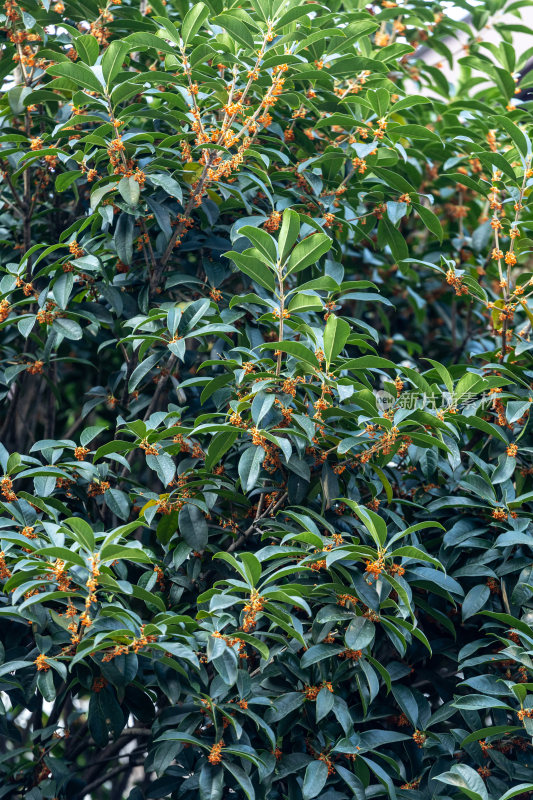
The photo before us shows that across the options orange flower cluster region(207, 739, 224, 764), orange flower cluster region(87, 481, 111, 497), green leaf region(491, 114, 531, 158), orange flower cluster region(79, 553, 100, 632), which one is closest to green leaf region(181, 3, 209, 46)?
green leaf region(491, 114, 531, 158)

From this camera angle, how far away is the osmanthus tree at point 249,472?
1.76 m

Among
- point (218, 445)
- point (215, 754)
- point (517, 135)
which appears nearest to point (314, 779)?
point (215, 754)

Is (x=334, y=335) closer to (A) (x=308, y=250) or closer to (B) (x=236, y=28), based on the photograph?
(A) (x=308, y=250)

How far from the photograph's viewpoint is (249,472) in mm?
1867

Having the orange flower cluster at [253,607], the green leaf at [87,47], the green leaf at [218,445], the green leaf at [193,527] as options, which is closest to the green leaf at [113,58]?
the green leaf at [87,47]

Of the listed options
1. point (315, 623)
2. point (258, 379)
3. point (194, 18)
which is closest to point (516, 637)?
point (315, 623)

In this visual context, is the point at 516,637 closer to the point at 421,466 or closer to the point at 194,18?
the point at 421,466

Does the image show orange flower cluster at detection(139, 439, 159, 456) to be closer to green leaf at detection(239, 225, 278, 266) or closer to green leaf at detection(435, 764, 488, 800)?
green leaf at detection(239, 225, 278, 266)

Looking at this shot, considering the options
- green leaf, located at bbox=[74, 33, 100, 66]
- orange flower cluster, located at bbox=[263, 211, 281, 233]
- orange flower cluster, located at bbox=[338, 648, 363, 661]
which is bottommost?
orange flower cluster, located at bbox=[338, 648, 363, 661]

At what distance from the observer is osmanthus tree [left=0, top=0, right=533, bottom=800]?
176cm

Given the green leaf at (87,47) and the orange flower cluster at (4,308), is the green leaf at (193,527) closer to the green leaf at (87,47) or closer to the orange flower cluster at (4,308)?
the orange flower cluster at (4,308)

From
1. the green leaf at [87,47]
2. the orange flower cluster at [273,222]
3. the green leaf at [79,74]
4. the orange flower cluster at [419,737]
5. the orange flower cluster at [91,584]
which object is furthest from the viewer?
the orange flower cluster at [273,222]

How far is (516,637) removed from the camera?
1.94 m

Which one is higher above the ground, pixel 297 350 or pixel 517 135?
pixel 517 135
